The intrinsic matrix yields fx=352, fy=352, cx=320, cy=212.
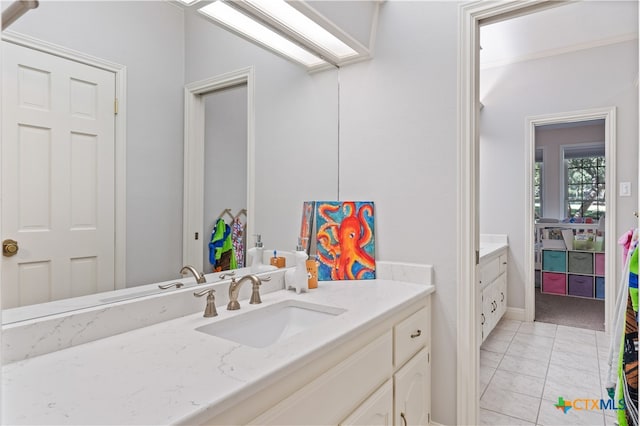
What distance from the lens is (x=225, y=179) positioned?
1.45 m

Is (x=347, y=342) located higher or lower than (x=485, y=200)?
lower

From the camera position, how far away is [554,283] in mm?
4832

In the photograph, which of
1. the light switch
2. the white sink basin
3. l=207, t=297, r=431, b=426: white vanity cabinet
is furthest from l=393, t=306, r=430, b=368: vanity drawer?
the light switch

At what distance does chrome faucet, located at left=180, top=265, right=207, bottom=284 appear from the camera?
1.27 m

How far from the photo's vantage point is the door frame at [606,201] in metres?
3.19

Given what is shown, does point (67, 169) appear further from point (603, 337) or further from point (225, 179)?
point (603, 337)

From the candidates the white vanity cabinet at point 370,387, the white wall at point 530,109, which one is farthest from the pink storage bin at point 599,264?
the white vanity cabinet at point 370,387

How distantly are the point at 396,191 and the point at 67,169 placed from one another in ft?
4.65

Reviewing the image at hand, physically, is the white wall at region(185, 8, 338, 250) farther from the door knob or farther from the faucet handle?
the door knob

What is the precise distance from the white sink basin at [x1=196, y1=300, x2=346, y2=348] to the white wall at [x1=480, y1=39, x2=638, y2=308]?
307 centimetres

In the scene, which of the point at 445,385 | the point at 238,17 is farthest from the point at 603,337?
the point at 238,17

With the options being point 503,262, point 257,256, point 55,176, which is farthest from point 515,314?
point 55,176

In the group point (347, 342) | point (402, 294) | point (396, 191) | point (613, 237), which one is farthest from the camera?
point (613, 237)

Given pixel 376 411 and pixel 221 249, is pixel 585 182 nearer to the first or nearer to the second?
pixel 376 411
